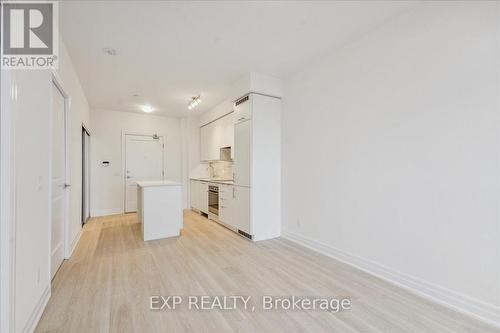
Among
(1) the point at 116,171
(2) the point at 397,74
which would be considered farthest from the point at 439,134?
(1) the point at 116,171

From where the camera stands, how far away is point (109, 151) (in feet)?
18.8

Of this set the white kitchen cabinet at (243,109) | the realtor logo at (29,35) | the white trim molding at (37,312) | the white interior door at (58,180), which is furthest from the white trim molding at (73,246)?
the white kitchen cabinet at (243,109)

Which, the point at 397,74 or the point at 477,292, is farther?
the point at 397,74

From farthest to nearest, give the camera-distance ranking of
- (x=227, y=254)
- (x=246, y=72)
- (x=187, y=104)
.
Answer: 1. (x=187, y=104)
2. (x=246, y=72)
3. (x=227, y=254)

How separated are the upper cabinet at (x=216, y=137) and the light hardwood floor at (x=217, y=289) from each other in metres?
2.39

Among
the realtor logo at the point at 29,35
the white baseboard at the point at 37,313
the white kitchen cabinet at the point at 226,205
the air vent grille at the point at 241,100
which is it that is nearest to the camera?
the realtor logo at the point at 29,35

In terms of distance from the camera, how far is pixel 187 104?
17.4 ft

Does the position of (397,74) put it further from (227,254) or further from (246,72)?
(227,254)

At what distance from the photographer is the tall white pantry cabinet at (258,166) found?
367cm

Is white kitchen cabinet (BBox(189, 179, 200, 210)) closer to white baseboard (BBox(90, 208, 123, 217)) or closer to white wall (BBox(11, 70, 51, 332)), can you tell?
white baseboard (BBox(90, 208, 123, 217))

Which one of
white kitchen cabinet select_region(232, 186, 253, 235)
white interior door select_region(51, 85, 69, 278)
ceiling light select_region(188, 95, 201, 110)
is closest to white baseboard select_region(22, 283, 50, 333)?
white interior door select_region(51, 85, 69, 278)

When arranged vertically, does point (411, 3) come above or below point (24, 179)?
above

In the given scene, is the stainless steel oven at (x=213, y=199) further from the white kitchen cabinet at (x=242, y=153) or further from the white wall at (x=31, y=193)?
the white wall at (x=31, y=193)

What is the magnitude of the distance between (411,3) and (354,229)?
2.45 metres
